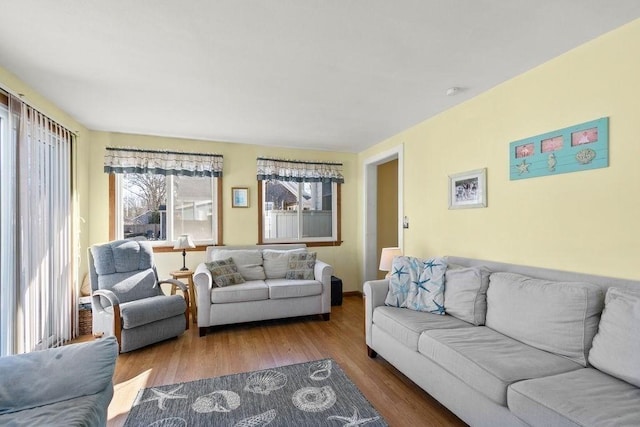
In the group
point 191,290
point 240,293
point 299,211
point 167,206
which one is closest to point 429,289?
A: point 240,293

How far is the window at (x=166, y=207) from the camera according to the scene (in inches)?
160

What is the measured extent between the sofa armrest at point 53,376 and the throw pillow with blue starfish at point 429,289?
7.05 ft

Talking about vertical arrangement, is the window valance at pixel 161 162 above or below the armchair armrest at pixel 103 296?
above

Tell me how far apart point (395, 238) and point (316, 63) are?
369cm

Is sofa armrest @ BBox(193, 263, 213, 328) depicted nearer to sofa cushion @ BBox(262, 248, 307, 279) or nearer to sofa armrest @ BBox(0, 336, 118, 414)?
sofa cushion @ BBox(262, 248, 307, 279)

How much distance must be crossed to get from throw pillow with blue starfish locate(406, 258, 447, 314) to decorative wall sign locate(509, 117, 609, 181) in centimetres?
96

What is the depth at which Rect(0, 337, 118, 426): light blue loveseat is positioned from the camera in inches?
48.9

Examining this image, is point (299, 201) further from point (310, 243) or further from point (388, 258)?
point (388, 258)

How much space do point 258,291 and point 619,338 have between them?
2.99 metres

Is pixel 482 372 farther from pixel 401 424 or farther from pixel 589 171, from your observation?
pixel 589 171

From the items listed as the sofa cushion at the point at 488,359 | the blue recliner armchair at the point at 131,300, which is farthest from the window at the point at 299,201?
the sofa cushion at the point at 488,359

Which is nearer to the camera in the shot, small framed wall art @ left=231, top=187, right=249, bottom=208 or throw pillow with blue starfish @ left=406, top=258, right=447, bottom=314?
throw pillow with blue starfish @ left=406, top=258, right=447, bottom=314

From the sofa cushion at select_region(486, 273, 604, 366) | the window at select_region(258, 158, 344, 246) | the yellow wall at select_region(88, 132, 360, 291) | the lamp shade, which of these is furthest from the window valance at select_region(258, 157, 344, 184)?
the sofa cushion at select_region(486, 273, 604, 366)

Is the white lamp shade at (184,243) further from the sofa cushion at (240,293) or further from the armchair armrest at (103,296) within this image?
the armchair armrest at (103,296)
